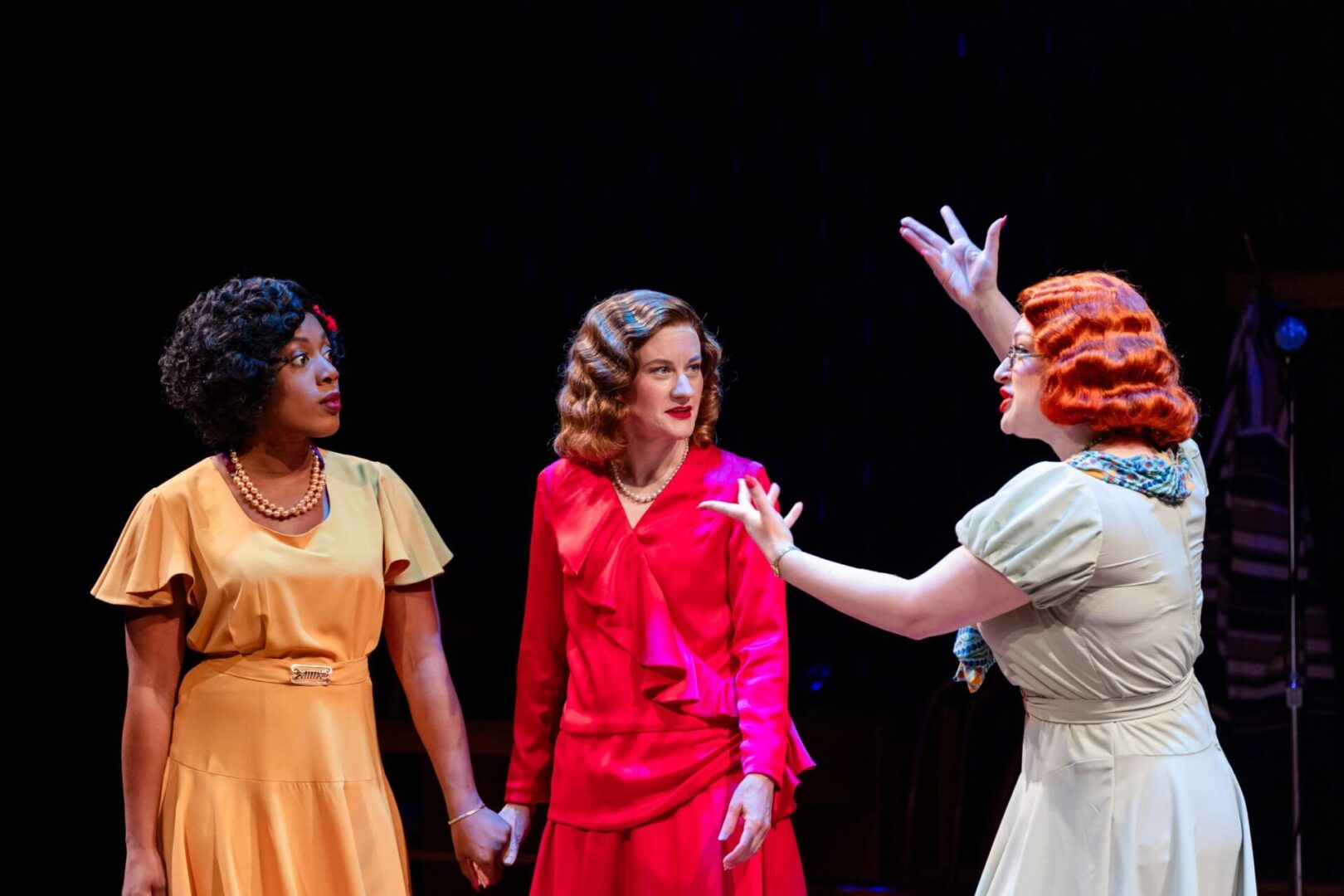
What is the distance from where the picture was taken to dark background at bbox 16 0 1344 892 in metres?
4.29

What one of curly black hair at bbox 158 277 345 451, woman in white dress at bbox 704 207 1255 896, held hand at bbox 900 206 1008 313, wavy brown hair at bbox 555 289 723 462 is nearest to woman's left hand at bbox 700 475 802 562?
woman in white dress at bbox 704 207 1255 896

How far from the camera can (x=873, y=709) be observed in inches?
166

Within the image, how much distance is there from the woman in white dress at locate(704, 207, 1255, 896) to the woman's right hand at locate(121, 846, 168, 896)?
1.13 metres

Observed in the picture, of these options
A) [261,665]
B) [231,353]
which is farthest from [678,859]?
[231,353]

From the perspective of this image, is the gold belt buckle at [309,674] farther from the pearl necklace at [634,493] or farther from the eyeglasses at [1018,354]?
the eyeglasses at [1018,354]

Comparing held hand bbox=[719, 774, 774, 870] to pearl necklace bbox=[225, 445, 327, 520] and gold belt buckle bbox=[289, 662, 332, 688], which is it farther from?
pearl necklace bbox=[225, 445, 327, 520]

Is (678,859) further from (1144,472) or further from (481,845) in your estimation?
(1144,472)

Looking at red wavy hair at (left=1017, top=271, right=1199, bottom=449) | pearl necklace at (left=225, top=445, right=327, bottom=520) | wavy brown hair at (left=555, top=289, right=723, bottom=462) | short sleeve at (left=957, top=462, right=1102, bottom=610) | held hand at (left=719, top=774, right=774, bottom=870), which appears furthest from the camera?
wavy brown hair at (left=555, top=289, right=723, bottom=462)

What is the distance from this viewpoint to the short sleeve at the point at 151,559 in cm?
248

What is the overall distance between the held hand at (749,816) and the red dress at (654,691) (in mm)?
24

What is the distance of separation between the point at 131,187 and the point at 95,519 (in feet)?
3.24

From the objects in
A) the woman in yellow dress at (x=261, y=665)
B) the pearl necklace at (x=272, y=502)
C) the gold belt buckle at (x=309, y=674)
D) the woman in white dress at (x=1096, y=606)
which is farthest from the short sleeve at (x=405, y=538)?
the woman in white dress at (x=1096, y=606)

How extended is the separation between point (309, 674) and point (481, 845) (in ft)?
1.40

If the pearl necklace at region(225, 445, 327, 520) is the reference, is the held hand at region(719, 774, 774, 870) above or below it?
below
